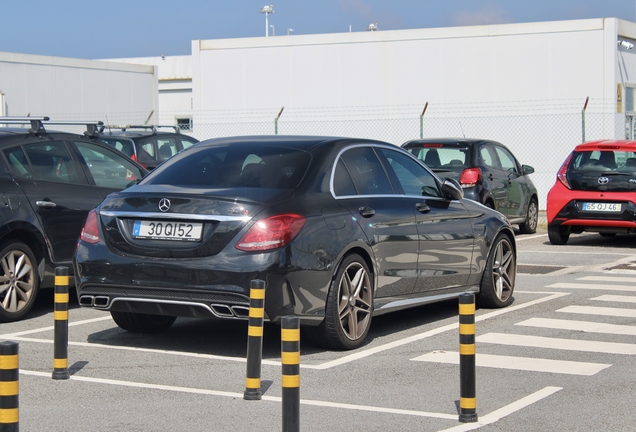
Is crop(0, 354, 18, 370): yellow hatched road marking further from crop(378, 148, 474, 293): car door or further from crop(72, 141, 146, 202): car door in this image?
crop(72, 141, 146, 202): car door

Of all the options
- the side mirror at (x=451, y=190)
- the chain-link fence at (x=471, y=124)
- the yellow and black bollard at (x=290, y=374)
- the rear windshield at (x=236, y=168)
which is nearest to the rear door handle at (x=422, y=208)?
the side mirror at (x=451, y=190)

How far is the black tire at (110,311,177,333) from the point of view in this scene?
27.4 feet

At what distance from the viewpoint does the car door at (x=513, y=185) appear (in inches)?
685

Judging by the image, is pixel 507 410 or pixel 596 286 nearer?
pixel 507 410

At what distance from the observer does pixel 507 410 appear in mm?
5941

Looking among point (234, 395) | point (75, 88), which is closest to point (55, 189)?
point (234, 395)

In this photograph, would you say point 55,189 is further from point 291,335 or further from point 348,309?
point 291,335

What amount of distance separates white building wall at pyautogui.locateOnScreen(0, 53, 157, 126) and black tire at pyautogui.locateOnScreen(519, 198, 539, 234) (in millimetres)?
18257

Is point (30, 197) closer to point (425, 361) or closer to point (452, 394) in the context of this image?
point (425, 361)

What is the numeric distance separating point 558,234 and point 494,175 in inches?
55.5

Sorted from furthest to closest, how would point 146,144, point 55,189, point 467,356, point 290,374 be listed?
point 146,144 < point 55,189 < point 467,356 < point 290,374

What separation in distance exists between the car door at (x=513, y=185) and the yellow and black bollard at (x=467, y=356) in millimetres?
11942

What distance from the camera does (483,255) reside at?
31.3 ft

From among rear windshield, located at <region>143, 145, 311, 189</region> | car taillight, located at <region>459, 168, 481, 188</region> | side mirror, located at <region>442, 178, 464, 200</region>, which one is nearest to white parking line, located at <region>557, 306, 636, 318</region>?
side mirror, located at <region>442, 178, 464, 200</region>
